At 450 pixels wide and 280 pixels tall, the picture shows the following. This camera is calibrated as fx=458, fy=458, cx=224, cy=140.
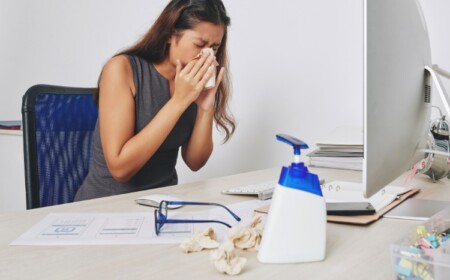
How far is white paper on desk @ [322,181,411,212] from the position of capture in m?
0.82

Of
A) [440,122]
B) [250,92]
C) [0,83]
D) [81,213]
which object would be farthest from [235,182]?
[0,83]

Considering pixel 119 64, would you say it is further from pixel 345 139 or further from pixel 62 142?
pixel 345 139

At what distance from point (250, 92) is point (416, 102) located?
1.13 metres

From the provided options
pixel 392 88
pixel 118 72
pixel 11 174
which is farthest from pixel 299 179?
pixel 11 174

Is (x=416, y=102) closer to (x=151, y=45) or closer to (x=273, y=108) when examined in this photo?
(x=151, y=45)

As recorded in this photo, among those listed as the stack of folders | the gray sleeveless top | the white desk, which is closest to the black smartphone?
the stack of folders

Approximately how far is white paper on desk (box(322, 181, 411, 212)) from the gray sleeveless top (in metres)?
0.51

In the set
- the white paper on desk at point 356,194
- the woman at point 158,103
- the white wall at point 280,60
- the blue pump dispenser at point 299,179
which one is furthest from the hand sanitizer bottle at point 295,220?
the white wall at point 280,60

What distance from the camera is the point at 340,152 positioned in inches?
49.4

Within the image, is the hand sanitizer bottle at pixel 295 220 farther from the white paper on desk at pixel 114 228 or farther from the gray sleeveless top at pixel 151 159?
the gray sleeveless top at pixel 151 159

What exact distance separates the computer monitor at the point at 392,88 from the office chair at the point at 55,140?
2.77 feet

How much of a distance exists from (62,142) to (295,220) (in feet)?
2.77

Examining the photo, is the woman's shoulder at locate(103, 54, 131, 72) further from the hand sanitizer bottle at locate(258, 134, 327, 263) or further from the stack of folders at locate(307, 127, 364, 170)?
the hand sanitizer bottle at locate(258, 134, 327, 263)

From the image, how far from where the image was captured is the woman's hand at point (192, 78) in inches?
45.4
